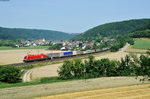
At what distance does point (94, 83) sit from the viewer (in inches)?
1350

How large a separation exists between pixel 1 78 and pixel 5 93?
12.8 meters

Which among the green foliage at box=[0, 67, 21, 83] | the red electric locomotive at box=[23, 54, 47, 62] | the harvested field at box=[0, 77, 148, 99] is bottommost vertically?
the harvested field at box=[0, 77, 148, 99]

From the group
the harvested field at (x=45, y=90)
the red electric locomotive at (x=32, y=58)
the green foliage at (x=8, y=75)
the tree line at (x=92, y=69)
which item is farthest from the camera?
the red electric locomotive at (x=32, y=58)

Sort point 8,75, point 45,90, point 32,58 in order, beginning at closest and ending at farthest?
1. point 45,90
2. point 8,75
3. point 32,58

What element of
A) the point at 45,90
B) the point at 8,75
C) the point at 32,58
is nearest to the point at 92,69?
the point at 45,90

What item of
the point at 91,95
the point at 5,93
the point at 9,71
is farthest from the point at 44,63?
the point at 91,95

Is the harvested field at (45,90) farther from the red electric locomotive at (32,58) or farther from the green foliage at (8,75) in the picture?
the red electric locomotive at (32,58)

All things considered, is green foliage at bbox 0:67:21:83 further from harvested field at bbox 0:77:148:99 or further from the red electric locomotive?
the red electric locomotive

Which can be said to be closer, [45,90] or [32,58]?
[45,90]

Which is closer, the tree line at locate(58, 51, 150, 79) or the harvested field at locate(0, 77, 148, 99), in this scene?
the harvested field at locate(0, 77, 148, 99)

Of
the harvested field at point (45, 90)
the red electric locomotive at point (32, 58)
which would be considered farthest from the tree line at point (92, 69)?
the red electric locomotive at point (32, 58)

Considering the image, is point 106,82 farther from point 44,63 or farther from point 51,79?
point 44,63

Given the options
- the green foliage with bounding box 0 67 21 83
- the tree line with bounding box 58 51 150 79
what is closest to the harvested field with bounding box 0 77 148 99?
the tree line with bounding box 58 51 150 79

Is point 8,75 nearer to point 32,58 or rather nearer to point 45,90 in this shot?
point 45,90
